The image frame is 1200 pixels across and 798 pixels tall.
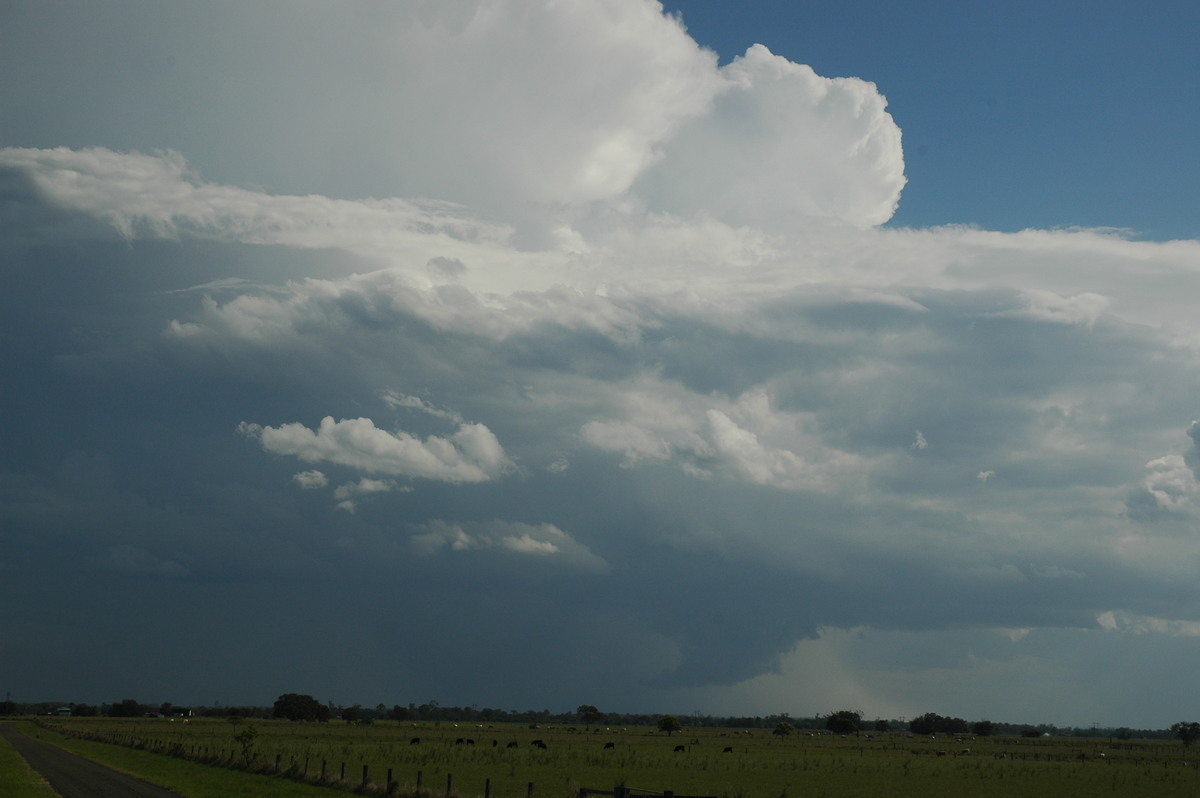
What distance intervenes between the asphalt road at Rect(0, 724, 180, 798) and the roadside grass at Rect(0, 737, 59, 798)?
419 millimetres

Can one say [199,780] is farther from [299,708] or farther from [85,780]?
[299,708]

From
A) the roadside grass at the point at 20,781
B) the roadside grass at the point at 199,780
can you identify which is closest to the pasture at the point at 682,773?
the roadside grass at the point at 199,780

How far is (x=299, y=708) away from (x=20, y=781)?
162531 mm

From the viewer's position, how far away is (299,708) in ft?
634

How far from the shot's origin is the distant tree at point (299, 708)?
192 meters

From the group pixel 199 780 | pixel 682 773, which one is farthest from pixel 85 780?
pixel 682 773

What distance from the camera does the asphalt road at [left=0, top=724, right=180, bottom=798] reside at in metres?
36.2

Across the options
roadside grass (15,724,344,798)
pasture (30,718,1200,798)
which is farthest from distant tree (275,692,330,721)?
roadside grass (15,724,344,798)

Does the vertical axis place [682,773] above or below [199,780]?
below

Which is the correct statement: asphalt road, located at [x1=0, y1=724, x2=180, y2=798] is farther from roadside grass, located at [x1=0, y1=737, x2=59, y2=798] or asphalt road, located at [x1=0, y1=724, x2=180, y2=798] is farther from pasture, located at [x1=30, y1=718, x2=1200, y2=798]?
pasture, located at [x1=30, y1=718, x2=1200, y2=798]

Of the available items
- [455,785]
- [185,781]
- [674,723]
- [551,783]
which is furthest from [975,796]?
[674,723]

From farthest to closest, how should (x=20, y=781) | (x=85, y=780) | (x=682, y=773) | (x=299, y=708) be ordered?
(x=299, y=708)
(x=682, y=773)
(x=85, y=780)
(x=20, y=781)

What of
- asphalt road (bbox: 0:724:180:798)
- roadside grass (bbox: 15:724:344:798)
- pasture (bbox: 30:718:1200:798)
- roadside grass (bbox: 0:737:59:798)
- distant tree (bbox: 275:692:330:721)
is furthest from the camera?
distant tree (bbox: 275:692:330:721)

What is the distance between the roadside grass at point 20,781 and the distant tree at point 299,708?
141255 millimetres
